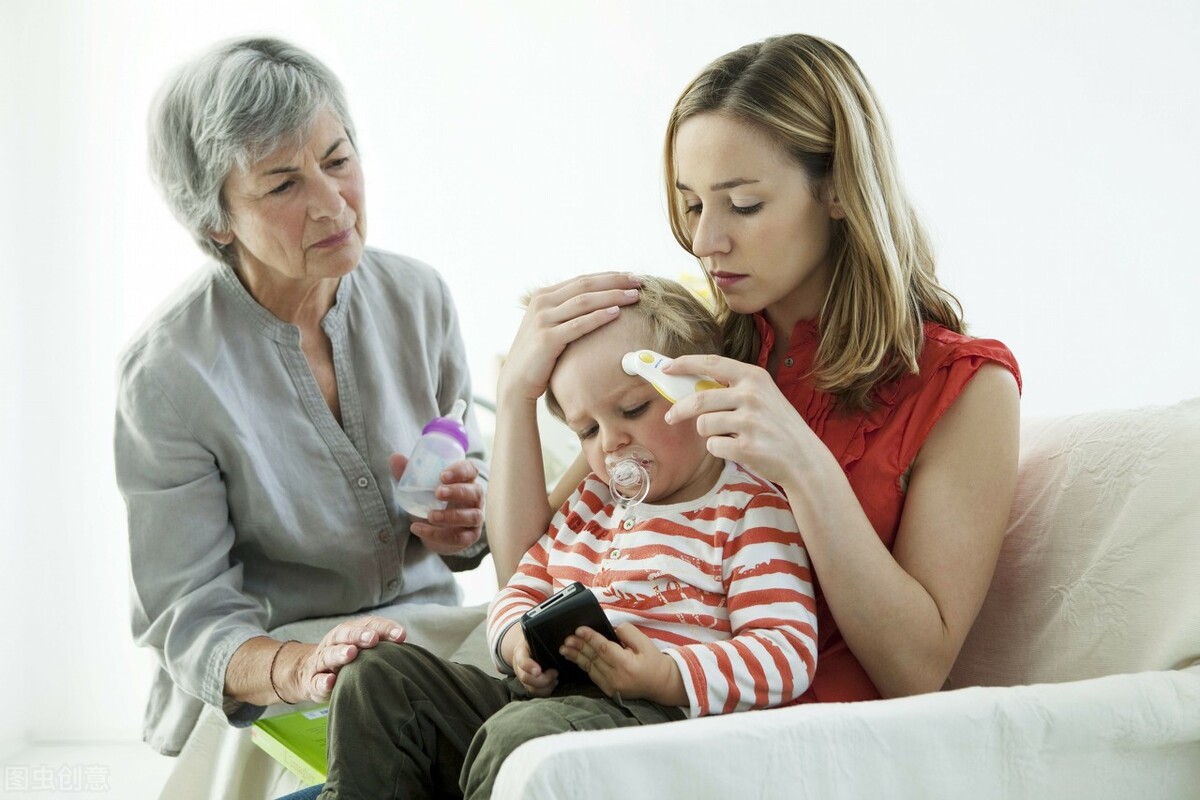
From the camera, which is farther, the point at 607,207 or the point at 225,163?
the point at 607,207

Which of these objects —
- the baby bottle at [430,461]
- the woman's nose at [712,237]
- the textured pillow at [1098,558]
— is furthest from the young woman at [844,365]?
the baby bottle at [430,461]

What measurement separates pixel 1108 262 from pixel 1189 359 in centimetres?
33

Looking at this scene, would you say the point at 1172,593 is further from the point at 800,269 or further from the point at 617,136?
the point at 617,136

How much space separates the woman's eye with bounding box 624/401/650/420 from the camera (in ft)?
4.54

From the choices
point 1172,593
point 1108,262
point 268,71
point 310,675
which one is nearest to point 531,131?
point 1108,262

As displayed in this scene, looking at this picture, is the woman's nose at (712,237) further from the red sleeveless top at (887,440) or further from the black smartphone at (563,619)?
the black smartphone at (563,619)

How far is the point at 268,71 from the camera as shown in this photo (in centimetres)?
186

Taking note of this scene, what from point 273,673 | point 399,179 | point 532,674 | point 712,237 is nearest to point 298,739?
point 273,673

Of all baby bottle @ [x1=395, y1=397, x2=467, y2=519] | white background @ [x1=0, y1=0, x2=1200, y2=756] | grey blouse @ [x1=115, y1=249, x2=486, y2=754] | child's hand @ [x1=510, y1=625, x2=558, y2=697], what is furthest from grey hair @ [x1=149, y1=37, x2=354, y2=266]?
white background @ [x1=0, y1=0, x2=1200, y2=756]

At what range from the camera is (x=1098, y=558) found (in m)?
1.40

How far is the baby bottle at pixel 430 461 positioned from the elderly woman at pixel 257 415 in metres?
0.02

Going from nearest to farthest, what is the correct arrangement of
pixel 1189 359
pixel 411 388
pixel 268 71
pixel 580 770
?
1. pixel 580 770
2. pixel 268 71
3. pixel 411 388
4. pixel 1189 359

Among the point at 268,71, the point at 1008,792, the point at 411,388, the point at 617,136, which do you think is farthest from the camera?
the point at 617,136

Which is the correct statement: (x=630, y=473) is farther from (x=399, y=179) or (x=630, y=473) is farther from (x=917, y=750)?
(x=399, y=179)
